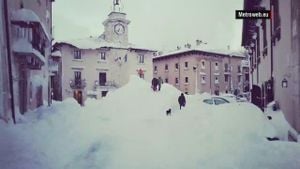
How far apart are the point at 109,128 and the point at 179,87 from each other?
13977 millimetres

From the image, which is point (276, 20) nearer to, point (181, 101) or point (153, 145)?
point (153, 145)

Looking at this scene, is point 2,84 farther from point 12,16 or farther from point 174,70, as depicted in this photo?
point 174,70

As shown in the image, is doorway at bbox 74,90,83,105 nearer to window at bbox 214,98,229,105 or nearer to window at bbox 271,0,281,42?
window at bbox 214,98,229,105

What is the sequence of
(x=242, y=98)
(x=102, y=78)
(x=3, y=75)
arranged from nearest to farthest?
(x=3, y=75), (x=102, y=78), (x=242, y=98)

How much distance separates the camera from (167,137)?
9383 mm

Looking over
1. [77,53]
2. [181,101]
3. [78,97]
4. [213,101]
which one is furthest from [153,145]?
[77,53]

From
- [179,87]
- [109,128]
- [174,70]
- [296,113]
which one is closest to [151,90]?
[179,87]

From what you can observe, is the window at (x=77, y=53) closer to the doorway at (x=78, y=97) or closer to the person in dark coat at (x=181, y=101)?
the doorway at (x=78, y=97)

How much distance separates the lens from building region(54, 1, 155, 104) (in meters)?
21.5

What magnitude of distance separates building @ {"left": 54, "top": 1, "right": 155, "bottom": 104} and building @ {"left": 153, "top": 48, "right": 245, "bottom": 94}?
2.19 metres

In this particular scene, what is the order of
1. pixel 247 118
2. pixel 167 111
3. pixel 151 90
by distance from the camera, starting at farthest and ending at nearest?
pixel 151 90, pixel 167 111, pixel 247 118

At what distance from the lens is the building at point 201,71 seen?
2302cm

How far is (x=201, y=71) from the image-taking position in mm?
26375

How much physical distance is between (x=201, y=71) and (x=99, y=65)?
287 inches
